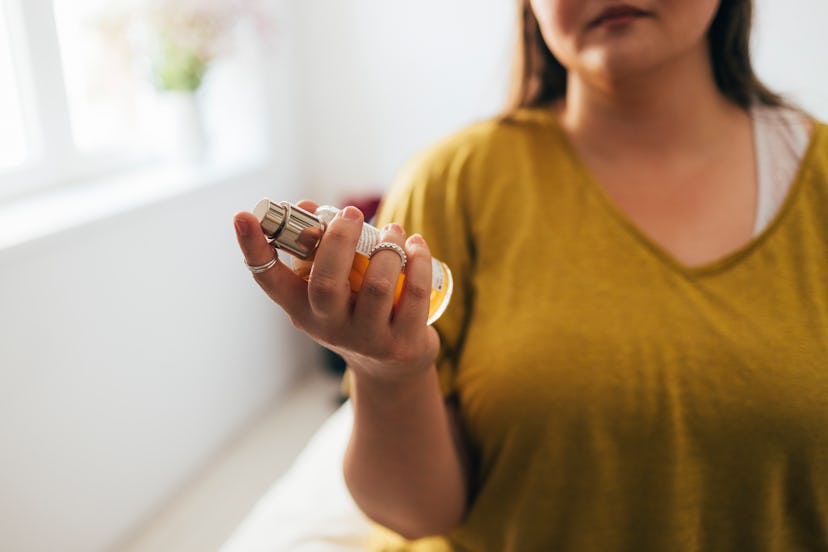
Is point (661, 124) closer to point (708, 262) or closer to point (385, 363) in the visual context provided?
point (708, 262)

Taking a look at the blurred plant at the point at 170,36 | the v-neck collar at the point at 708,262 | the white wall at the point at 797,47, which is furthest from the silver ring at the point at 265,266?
the white wall at the point at 797,47

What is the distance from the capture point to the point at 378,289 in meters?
0.47

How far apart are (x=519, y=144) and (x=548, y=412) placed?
1.03 feet

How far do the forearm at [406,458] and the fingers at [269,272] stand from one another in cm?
14

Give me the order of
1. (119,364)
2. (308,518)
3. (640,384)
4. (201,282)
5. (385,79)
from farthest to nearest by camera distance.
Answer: (385,79), (201,282), (119,364), (308,518), (640,384)

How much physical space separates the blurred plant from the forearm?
136 cm

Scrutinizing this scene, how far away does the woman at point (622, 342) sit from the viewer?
2.13ft

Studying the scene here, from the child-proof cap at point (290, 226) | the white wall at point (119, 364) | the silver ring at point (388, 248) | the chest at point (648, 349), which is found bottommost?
the white wall at point (119, 364)

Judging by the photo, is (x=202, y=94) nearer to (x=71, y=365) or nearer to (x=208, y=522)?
(x=71, y=365)

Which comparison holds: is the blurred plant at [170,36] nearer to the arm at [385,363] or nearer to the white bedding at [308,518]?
the white bedding at [308,518]

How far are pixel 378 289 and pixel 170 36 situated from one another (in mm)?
1522

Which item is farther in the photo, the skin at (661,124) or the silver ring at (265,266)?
the skin at (661,124)

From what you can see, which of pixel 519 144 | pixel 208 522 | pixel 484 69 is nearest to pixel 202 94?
pixel 484 69

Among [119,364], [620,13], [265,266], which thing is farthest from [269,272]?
[119,364]
